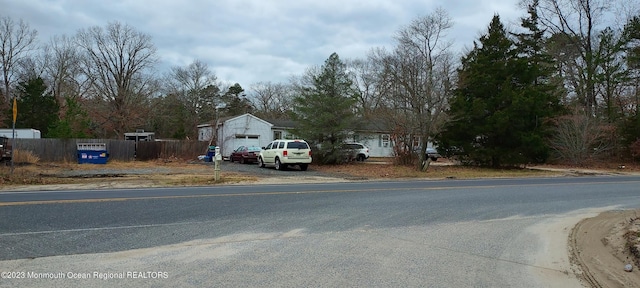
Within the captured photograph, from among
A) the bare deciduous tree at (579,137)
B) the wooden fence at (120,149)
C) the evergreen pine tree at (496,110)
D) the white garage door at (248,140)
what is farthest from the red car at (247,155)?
the bare deciduous tree at (579,137)

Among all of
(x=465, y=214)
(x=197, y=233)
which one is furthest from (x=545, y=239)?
(x=197, y=233)

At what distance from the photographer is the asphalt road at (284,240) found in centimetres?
534

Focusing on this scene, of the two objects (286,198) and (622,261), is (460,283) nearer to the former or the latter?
(622,261)

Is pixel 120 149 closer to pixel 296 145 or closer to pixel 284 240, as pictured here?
pixel 296 145

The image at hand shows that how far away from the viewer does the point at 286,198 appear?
12555 millimetres

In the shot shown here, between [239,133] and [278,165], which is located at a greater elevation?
[239,133]

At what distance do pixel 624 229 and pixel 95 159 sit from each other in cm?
2999

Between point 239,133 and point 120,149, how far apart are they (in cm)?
1052

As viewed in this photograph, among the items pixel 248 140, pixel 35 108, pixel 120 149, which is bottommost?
pixel 120 149

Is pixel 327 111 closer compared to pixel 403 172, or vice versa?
pixel 403 172

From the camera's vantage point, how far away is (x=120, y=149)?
32.5 meters

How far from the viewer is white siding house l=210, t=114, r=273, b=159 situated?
39.8 metres

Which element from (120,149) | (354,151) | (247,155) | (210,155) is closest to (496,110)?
(354,151)

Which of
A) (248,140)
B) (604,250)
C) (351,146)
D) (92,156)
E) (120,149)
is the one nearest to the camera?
(604,250)
